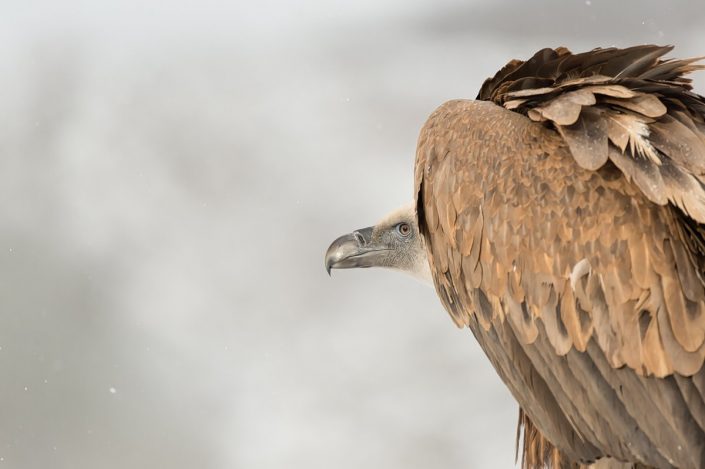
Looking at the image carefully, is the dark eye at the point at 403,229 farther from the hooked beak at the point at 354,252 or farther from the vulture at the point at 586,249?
the vulture at the point at 586,249

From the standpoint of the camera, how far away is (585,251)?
2371mm

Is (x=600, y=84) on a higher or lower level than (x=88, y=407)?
lower

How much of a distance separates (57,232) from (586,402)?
6.69m

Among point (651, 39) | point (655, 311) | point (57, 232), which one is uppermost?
point (651, 39)

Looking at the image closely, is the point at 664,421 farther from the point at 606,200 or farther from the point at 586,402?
the point at 606,200

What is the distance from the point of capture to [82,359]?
25.3ft

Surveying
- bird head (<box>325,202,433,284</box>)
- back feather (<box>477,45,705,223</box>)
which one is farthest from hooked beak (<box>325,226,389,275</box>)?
back feather (<box>477,45,705,223</box>)

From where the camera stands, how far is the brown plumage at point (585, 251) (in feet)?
7.45

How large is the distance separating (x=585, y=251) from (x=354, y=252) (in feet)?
5.35

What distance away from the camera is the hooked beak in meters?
3.87

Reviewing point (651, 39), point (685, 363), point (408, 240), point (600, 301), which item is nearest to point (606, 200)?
point (600, 301)

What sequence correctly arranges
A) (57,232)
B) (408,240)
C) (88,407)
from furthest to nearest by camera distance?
1. (57,232)
2. (88,407)
3. (408,240)

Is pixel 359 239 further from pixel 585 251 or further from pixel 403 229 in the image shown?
pixel 585 251

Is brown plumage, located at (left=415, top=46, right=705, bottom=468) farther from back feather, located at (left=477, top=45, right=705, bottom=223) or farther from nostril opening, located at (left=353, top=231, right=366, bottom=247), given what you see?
nostril opening, located at (left=353, top=231, right=366, bottom=247)
